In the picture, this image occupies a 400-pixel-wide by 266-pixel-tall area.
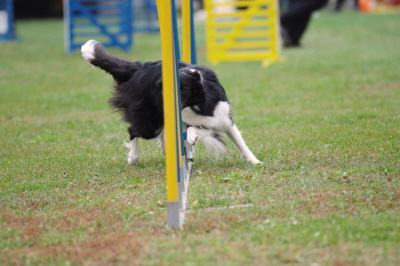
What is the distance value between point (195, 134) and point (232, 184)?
66 centimetres

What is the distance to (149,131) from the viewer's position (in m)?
5.69

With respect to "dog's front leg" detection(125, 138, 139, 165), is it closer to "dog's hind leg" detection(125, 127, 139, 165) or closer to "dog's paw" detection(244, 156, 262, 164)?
"dog's hind leg" detection(125, 127, 139, 165)

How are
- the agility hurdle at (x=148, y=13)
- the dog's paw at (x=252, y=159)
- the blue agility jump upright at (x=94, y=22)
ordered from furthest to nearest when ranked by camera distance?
1. the agility hurdle at (x=148, y=13)
2. the blue agility jump upright at (x=94, y=22)
3. the dog's paw at (x=252, y=159)

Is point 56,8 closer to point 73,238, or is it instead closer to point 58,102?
point 58,102

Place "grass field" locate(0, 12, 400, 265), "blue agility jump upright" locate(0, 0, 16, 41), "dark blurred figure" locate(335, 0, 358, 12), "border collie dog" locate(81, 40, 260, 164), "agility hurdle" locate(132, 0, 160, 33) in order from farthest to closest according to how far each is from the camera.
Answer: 1. "dark blurred figure" locate(335, 0, 358, 12)
2. "agility hurdle" locate(132, 0, 160, 33)
3. "blue agility jump upright" locate(0, 0, 16, 41)
4. "border collie dog" locate(81, 40, 260, 164)
5. "grass field" locate(0, 12, 400, 265)

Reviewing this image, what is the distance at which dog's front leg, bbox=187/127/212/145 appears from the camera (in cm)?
527

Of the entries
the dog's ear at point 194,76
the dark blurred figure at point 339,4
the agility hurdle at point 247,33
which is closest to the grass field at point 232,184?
the dog's ear at point 194,76

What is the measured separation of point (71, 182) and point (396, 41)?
1336 cm

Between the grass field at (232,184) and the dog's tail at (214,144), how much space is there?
116 millimetres

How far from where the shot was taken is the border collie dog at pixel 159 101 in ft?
17.0

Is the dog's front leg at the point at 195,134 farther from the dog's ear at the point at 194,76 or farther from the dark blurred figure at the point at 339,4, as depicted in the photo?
the dark blurred figure at the point at 339,4

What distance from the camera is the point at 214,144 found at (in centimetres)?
574

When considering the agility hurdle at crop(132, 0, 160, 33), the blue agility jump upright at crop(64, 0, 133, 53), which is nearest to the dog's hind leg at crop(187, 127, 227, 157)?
the blue agility jump upright at crop(64, 0, 133, 53)

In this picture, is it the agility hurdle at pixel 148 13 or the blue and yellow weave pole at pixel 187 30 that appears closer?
the blue and yellow weave pole at pixel 187 30
